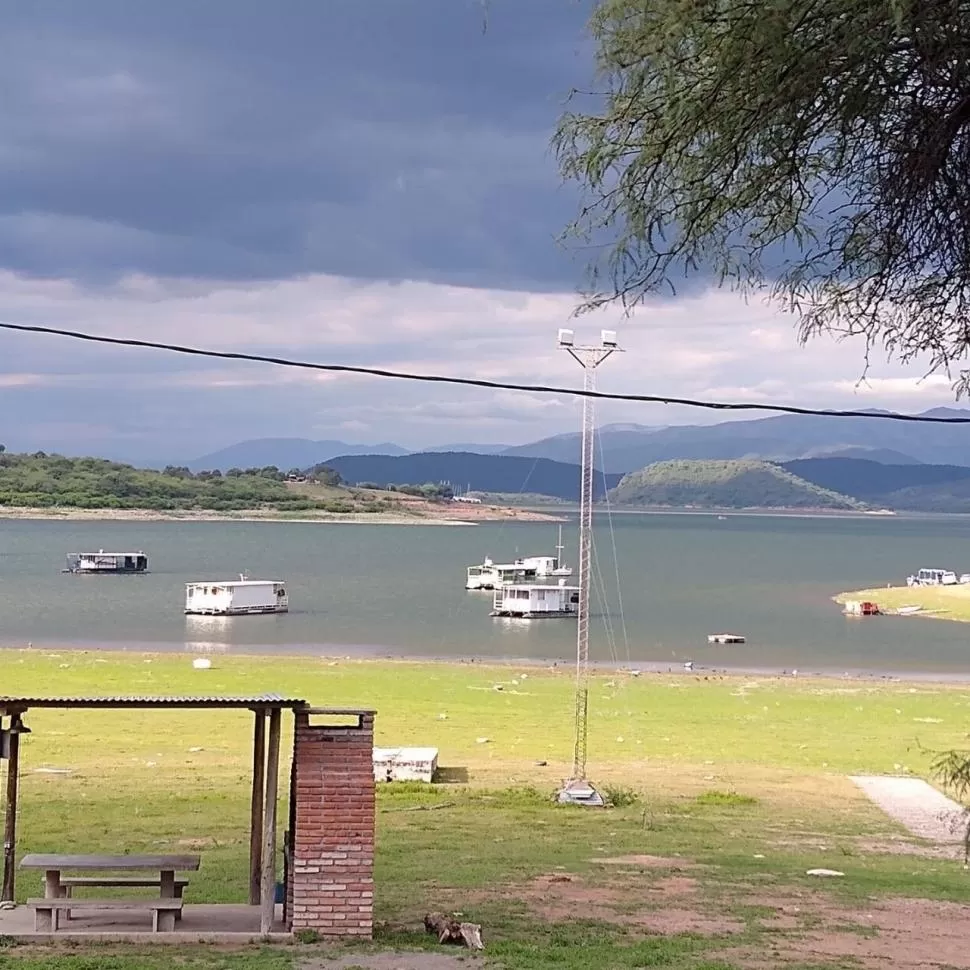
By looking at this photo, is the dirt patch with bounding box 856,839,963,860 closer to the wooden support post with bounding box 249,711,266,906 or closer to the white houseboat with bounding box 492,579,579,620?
the wooden support post with bounding box 249,711,266,906

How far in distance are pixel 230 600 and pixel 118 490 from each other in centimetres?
12044

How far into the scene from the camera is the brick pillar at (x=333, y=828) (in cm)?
939

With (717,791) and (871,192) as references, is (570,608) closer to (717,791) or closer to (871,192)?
(717,791)

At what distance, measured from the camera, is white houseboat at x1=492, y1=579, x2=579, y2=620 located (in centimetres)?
6719

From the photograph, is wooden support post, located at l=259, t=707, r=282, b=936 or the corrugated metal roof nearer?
the corrugated metal roof

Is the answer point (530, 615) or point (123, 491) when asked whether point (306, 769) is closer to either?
point (530, 615)

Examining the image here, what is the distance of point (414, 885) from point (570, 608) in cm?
5882

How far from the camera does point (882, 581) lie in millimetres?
91938

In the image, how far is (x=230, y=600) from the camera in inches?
2549

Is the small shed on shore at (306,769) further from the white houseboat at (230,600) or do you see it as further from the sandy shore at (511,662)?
the white houseboat at (230,600)

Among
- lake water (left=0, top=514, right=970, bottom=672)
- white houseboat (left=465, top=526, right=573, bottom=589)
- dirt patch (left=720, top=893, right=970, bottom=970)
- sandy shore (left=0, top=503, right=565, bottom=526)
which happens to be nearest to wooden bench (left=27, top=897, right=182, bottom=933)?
dirt patch (left=720, top=893, right=970, bottom=970)

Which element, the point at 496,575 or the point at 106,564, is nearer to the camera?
the point at 496,575

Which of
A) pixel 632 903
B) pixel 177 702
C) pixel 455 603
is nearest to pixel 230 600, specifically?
pixel 455 603

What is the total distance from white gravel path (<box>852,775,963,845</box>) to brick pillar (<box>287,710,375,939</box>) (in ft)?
31.4
